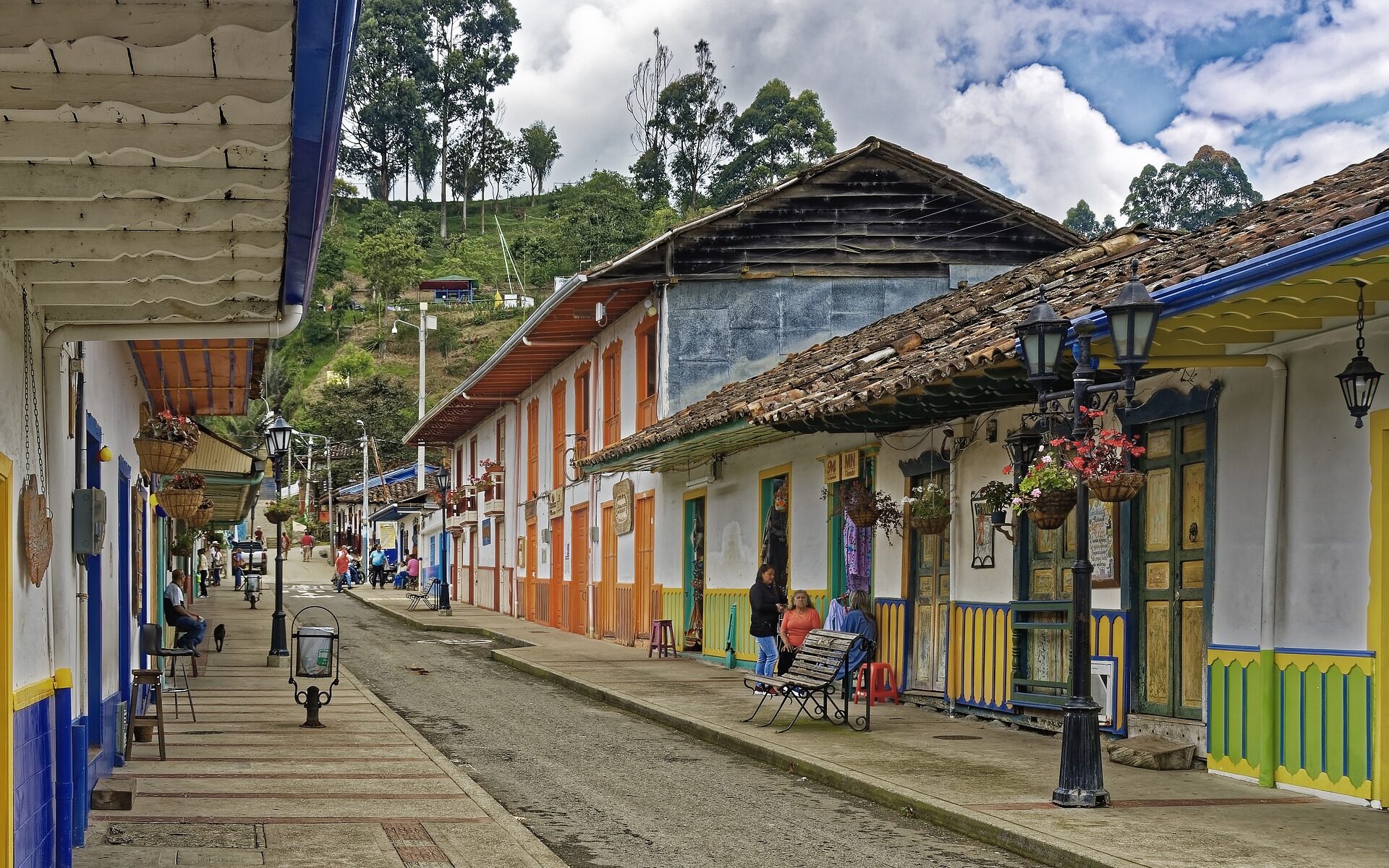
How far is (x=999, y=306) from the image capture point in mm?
15180

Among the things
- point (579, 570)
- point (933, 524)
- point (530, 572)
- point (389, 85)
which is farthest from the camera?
point (389, 85)

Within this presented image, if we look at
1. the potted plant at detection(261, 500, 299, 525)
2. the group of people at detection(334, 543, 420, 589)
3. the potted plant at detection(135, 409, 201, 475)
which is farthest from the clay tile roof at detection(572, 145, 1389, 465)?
the group of people at detection(334, 543, 420, 589)

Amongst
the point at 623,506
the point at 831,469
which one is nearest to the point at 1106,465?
the point at 831,469

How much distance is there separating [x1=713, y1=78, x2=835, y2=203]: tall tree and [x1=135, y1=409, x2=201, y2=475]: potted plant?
7136 cm

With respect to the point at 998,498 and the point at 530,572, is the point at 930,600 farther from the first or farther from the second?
the point at 530,572

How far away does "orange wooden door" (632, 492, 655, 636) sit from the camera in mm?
24812

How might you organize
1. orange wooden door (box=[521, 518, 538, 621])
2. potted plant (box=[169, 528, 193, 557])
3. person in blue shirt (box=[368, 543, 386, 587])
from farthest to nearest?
person in blue shirt (box=[368, 543, 386, 587])
orange wooden door (box=[521, 518, 538, 621])
potted plant (box=[169, 528, 193, 557])

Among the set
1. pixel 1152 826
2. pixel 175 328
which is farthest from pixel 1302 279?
pixel 175 328

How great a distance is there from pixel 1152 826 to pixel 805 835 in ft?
6.50

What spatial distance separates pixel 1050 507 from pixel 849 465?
19.1 ft

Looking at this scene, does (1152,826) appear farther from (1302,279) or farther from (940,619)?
(940,619)

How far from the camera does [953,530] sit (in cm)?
1459

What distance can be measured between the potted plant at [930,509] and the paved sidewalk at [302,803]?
5.06 m

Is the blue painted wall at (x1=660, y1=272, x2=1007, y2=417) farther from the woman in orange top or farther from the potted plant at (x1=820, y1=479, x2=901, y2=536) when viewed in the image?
the potted plant at (x1=820, y1=479, x2=901, y2=536)
